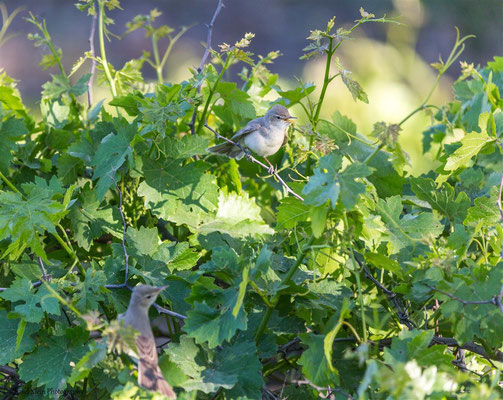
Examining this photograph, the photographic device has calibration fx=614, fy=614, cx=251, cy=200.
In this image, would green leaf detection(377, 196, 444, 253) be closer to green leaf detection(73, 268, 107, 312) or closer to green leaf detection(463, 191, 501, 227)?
green leaf detection(463, 191, 501, 227)

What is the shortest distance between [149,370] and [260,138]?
0.99 metres

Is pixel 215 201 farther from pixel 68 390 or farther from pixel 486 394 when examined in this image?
pixel 486 394

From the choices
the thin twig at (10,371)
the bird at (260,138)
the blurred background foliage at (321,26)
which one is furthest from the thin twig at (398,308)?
the blurred background foliage at (321,26)

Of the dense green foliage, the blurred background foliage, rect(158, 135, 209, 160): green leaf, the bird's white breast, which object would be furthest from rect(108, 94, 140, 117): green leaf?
the blurred background foliage

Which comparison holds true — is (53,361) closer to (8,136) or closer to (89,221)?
(89,221)

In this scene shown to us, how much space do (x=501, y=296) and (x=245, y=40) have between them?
0.91 metres

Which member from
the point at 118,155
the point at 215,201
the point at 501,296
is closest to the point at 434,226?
the point at 501,296

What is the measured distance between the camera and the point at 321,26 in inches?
251

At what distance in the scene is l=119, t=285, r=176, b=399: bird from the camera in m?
1.26

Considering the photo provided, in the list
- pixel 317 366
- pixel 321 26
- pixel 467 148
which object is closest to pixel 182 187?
pixel 317 366

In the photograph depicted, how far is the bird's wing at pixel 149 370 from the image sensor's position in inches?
49.3

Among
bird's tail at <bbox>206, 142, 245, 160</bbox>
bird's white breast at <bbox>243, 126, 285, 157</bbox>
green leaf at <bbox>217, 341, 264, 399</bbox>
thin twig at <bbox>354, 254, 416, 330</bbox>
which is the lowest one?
green leaf at <bbox>217, 341, 264, 399</bbox>

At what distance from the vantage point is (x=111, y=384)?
4.90 feet

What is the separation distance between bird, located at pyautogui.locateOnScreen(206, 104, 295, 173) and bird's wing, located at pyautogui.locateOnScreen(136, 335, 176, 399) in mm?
818
